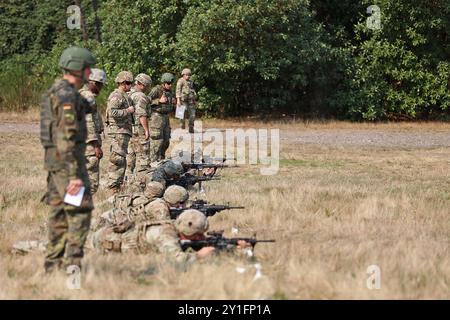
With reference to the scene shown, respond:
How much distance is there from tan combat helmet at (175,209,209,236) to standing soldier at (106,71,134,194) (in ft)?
14.4

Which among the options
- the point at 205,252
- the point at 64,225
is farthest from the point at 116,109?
the point at 64,225

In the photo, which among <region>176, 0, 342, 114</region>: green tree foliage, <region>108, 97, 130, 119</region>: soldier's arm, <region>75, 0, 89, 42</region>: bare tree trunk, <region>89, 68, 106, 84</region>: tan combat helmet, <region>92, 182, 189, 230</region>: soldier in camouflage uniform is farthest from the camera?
<region>75, 0, 89, 42</region>: bare tree trunk

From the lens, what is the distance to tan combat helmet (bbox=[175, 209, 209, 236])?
670cm

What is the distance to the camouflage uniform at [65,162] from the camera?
5.88 meters

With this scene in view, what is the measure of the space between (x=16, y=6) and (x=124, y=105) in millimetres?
24942

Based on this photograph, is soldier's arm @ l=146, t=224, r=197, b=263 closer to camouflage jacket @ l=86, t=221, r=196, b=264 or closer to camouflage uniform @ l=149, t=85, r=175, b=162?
camouflage jacket @ l=86, t=221, r=196, b=264

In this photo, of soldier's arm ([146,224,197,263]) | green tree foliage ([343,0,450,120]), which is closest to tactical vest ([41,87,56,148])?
soldier's arm ([146,224,197,263])

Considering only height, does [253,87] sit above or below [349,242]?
above

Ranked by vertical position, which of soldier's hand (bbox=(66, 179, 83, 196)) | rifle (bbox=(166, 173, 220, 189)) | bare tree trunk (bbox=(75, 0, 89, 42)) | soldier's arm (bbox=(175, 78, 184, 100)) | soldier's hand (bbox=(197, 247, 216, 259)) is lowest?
soldier's hand (bbox=(197, 247, 216, 259))

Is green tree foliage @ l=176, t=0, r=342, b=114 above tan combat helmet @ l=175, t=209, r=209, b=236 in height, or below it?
above

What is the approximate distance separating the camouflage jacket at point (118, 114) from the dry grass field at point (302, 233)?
155cm
